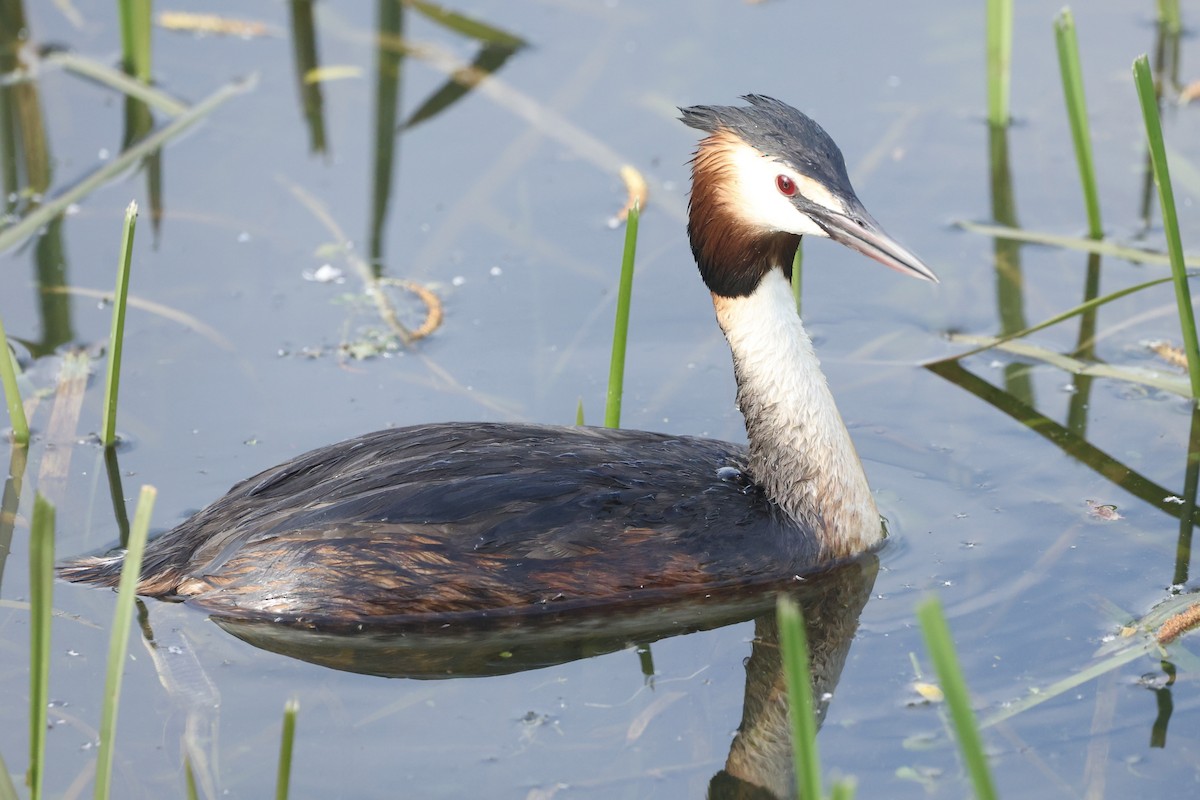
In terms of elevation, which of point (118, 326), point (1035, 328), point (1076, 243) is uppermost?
point (1076, 243)

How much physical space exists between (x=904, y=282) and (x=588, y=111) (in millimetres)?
2506

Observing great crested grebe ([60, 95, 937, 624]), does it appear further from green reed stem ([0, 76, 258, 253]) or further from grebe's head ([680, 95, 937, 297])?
green reed stem ([0, 76, 258, 253])

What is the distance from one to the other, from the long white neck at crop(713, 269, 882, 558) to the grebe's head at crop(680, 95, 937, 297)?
119mm

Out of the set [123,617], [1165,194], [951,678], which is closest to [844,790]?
[951,678]

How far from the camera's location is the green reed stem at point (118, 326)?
5820mm

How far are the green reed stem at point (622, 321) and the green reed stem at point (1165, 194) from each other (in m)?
1.89

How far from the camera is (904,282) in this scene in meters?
8.27

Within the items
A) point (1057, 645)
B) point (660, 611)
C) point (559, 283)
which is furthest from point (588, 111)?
point (1057, 645)

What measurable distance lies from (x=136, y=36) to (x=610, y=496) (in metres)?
5.43

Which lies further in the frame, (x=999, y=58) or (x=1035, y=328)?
(x=999, y=58)

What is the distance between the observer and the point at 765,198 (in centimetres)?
596

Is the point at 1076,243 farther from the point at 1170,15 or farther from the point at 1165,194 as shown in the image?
the point at 1170,15

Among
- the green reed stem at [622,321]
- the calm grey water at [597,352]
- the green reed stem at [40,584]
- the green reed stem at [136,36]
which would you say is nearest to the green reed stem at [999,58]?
the calm grey water at [597,352]

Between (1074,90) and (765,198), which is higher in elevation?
(1074,90)
